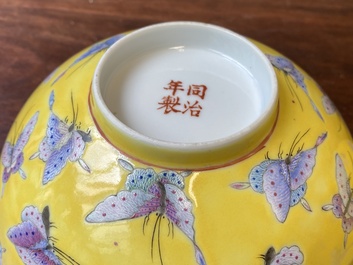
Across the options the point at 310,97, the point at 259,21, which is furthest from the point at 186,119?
the point at 259,21

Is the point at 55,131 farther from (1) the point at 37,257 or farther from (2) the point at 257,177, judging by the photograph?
(2) the point at 257,177

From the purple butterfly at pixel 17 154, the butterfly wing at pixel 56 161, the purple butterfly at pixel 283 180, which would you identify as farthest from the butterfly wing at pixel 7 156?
the purple butterfly at pixel 283 180

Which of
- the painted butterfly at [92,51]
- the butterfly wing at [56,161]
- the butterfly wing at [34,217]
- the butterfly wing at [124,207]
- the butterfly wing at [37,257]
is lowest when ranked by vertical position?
the butterfly wing at [37,257]

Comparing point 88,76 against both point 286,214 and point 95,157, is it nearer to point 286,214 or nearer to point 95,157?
point 95,157

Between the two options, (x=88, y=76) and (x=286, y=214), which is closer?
(x=286, y=214)

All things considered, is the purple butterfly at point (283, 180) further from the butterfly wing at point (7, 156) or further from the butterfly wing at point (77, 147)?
the butterfly wing at point (7, 156)

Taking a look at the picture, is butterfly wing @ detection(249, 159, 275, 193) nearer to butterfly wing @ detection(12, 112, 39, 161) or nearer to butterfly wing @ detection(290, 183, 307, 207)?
butterfly wing @ detection(290, 183, 307, 207)

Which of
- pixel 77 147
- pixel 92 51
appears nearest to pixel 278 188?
pixel 77 147

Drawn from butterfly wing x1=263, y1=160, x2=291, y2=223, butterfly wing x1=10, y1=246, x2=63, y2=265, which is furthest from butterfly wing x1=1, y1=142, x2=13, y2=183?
butterfly wing x1=263, y1=160, x2=291, y2=223
